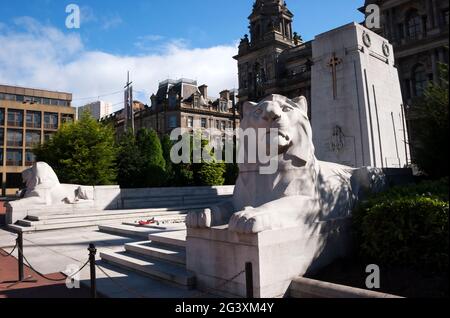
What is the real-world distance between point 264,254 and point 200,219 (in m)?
1.24

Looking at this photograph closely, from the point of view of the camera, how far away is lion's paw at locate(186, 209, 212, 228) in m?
5.20

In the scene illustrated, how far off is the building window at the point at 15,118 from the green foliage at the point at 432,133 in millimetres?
60241

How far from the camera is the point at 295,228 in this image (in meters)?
4.84

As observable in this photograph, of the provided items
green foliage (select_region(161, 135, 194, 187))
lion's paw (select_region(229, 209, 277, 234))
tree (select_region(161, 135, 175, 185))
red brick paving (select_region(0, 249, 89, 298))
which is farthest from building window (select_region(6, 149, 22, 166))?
lion's paw (select_region(229, 209, 277, 234))

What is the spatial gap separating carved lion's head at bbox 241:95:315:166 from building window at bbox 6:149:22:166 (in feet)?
193

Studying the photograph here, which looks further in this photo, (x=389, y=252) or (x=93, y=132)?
(x=93, y=132)

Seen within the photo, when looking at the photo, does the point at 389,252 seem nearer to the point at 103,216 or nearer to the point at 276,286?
the point at 276,286

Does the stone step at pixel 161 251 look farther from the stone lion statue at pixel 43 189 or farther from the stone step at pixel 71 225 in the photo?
the stone lion statue at pixel 43 189

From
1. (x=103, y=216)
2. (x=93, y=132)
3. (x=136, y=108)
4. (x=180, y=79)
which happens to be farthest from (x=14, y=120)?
(x=103, y=216)

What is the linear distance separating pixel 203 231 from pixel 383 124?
682 cm

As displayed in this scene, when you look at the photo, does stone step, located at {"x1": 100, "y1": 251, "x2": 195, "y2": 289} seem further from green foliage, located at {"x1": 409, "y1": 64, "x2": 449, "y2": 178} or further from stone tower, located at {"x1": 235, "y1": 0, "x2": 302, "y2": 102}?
stone tower, located at {"x1": 235, "y1": 0, "x2": 302, "y2": 102}

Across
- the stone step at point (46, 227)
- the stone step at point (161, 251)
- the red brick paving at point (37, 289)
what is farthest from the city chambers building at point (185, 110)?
the red brick paving at point (37, 289)

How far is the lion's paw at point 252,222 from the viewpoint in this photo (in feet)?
14.3

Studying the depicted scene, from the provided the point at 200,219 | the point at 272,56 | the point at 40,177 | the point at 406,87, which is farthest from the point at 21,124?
the point at 200,219
